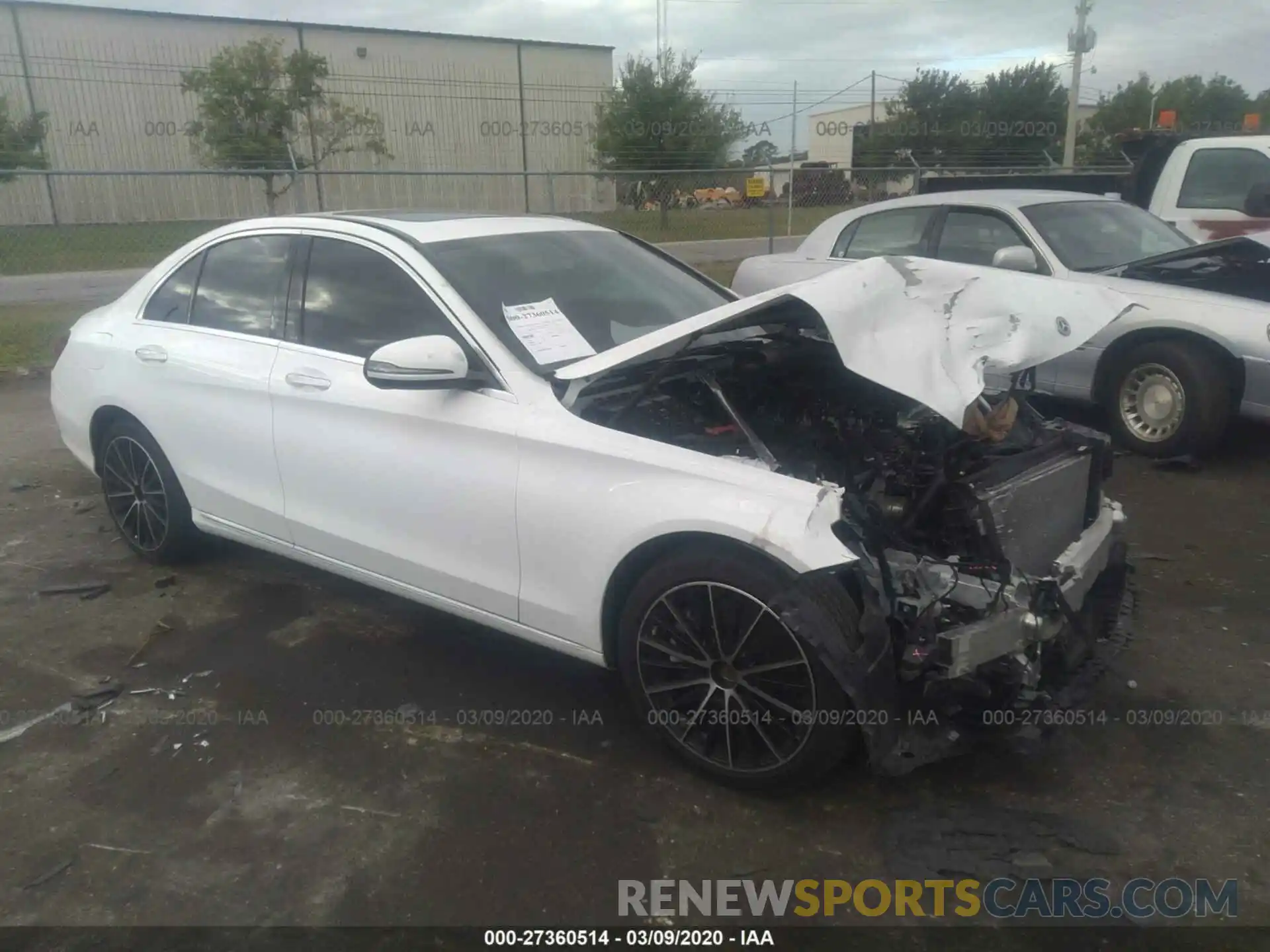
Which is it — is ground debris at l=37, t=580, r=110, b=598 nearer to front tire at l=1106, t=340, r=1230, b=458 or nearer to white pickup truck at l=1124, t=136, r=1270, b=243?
front tire at l=1106, t=340, r=1230, b=458

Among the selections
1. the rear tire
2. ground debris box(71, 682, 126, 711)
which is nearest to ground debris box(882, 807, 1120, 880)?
ground debris box(71, 682, 126, 711)

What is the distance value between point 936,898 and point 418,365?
7.17 ft

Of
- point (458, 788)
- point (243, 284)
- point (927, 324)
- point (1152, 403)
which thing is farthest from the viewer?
point (1152, 403)

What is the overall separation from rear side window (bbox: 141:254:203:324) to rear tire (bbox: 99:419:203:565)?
0.53 metres

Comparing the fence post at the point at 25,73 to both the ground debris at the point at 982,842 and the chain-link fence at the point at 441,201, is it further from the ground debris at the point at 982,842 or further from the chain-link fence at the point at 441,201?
the ground debris at the point at 982,842

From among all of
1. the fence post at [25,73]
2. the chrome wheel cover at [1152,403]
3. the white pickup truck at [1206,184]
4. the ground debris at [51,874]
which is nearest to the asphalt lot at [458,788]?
the ground debris at [51,874]

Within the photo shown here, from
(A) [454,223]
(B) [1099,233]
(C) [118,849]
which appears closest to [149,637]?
(C) [118,849]

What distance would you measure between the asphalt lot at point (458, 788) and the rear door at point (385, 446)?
0.51 m

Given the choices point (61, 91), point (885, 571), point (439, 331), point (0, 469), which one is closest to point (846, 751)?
point (885, 571)

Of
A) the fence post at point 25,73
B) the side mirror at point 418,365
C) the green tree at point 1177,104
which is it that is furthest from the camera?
the green tree at point 1177,104

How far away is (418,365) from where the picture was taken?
10.3 ft

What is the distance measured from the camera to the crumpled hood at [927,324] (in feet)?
9.08

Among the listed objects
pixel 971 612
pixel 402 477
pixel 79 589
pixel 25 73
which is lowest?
pixel 79 589

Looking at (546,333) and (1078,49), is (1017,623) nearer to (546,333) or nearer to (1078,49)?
(546,333)
